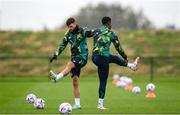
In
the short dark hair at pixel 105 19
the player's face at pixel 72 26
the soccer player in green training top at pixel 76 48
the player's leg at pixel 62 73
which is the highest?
the short dark hair at pixel 105 19

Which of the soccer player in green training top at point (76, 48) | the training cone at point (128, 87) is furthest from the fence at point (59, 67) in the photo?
the soccer player in green training top at point (76, 48)

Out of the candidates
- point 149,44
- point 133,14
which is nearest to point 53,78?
point 149,44

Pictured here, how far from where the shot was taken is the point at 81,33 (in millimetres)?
18516

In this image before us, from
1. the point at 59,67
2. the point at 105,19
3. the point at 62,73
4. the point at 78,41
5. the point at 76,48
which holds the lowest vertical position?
the point at 62,73

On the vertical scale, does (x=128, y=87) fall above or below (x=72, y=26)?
below

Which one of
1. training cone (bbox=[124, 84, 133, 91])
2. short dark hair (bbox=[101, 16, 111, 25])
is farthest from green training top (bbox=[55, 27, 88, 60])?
training cone (bbox=[124, 84, 133, 91])

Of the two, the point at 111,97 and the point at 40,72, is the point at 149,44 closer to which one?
the point at 40,72

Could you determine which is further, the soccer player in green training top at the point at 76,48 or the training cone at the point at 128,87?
the training cone at the point at 128,87

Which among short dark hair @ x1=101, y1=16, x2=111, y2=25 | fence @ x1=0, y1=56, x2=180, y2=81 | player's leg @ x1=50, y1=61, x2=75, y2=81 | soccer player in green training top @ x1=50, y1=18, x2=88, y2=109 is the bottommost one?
player's leg @ x1=50, y1=61, x2=75, y2=81

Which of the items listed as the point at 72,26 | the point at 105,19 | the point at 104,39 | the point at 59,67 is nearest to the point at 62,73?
the point at 72,26

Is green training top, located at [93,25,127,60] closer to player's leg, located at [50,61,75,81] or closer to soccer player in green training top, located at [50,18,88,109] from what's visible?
soccer player in green training top, located at [50,18,88,109]

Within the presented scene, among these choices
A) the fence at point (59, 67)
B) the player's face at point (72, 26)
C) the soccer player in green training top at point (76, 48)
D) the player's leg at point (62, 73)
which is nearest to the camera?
the player's leg at point (62, 73)

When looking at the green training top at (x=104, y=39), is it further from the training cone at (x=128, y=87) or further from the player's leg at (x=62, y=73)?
the training cone at (x=128, y=87)

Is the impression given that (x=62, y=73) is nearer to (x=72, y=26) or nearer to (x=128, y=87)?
(x=72, y=26)
